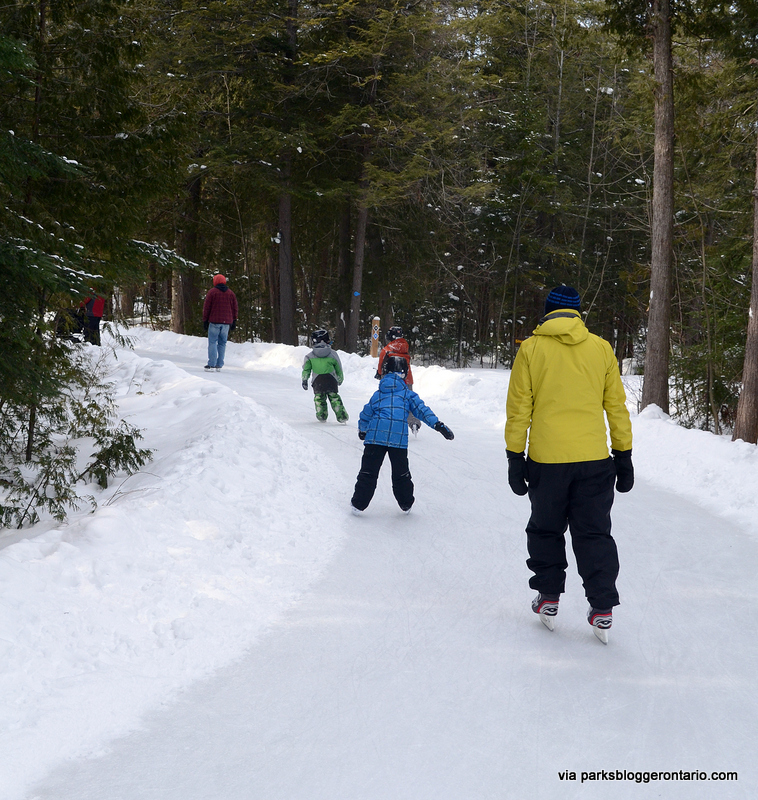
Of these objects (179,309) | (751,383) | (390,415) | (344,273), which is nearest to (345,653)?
(390,415)

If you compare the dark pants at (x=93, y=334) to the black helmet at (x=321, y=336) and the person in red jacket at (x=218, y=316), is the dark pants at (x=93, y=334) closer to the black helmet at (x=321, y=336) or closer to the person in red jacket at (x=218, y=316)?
the person in red jacket at (x=218, y=316)

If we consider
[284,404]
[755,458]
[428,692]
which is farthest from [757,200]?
[428,692]

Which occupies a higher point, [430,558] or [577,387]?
[577,387]

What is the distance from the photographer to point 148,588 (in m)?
4.76

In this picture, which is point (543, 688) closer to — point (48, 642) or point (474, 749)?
point (474, 749)

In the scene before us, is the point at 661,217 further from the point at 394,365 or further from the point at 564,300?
the point at 564,300

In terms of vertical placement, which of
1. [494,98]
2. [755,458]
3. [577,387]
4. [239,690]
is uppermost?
[494,98]

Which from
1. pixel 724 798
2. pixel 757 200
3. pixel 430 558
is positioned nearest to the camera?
pixel 724 798

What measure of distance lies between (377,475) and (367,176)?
17.0 metres

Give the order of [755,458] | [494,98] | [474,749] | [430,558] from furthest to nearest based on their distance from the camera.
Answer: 1. [494,98]
2. [755,458]
3. [430,558]
4. [474,749]

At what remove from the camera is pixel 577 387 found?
4484mm

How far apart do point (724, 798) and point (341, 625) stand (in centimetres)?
238

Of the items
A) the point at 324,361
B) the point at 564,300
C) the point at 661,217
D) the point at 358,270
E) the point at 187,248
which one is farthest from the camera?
the point at 187,248

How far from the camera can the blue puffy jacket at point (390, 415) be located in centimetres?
718
